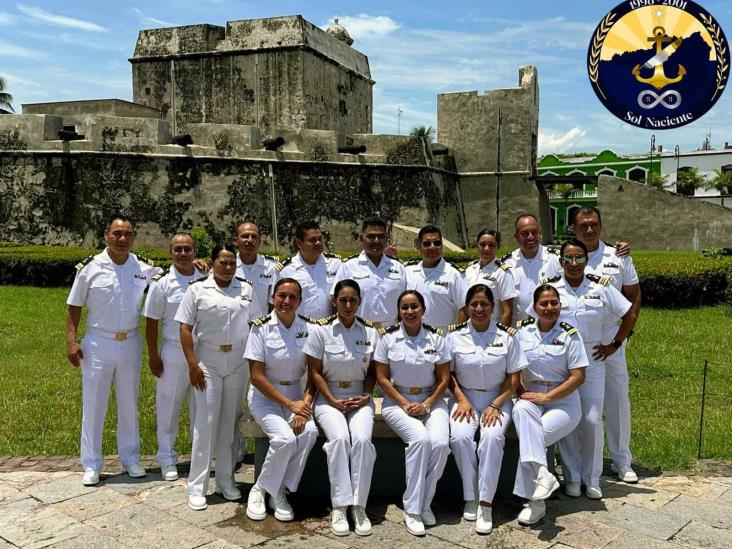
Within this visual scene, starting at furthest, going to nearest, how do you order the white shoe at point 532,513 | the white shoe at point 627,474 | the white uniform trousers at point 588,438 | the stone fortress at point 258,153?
the stone fortress at point 258,153 → the white shoe at point 627,474 → the white uniform trousers at point 588,438 → the white shoe at point 532,513

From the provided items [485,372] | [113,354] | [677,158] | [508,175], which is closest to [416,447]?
[485,372]

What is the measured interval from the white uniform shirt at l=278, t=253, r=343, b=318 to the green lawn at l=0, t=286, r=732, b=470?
5.35 feet

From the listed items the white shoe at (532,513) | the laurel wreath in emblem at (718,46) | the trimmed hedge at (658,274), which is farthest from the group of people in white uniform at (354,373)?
the trimmed hedge at (658,274)

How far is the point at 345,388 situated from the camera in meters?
4.50

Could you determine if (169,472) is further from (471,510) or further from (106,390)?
(471,510)

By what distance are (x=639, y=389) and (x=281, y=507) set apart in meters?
4.55

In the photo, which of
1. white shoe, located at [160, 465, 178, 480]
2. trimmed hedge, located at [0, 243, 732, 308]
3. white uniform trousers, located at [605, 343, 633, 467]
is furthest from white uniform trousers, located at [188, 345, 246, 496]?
trimmed hedge, located at [0, 243, 732, 308]

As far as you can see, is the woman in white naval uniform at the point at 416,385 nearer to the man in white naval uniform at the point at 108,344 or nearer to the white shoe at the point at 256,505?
the white shoe at the point at 256,505

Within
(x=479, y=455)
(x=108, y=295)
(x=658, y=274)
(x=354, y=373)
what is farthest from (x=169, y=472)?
(x=658, y=274)

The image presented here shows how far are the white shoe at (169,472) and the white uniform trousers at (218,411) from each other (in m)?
0.29

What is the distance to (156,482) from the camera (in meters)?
4.78

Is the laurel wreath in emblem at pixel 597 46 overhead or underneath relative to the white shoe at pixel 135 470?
overhead

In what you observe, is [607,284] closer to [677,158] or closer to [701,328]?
[701,328]

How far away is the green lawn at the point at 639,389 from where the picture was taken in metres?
5.60
